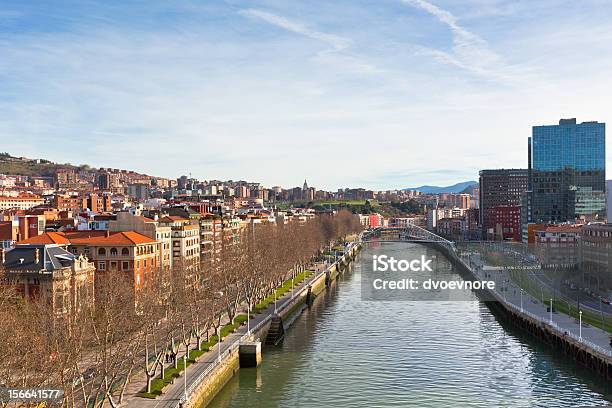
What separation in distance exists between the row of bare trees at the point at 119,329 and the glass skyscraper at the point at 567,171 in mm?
109892

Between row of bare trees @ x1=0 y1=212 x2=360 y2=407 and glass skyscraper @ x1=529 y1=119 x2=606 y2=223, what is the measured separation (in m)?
110

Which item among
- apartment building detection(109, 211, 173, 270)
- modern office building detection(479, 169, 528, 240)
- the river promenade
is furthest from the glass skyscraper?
apartment building detection(109, 211, 173, 270)

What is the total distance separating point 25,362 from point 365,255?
124 meters

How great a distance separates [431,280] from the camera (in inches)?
3713

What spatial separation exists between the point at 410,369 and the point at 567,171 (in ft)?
442

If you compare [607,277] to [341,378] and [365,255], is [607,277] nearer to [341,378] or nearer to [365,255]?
[341,378]

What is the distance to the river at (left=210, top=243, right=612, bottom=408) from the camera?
34750 mm

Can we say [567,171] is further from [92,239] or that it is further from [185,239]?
[92,239]

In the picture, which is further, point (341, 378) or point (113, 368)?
point (341, 378)

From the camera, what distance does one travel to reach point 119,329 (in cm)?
2984

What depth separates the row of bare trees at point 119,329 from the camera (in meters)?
24.3

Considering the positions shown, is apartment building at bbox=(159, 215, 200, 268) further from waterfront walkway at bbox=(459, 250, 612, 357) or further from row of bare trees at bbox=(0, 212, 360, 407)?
waterfront walkway at bbox=(459, 250, 612, 357)

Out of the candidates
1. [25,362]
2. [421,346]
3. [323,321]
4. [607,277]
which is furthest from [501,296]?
[25,362]

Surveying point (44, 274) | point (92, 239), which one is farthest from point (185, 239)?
point (44, 274)
